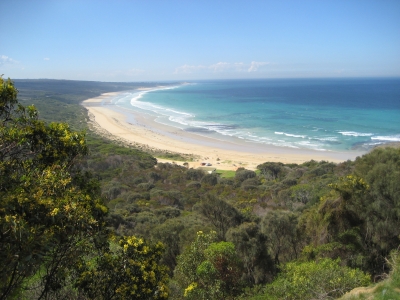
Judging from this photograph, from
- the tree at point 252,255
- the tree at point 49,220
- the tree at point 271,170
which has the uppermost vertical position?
the tree at point 49,220

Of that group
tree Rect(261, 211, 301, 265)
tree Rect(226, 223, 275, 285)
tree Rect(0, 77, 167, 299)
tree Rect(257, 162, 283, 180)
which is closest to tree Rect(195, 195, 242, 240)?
tree Rect(261, 211, 301, 265)

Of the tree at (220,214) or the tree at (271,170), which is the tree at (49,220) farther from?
the tree at (271,170)

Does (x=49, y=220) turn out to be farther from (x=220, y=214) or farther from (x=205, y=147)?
(x=205, y=147)

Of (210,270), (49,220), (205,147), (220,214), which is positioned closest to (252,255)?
(210,270)

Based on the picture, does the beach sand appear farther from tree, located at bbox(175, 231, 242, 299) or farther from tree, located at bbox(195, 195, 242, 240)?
tree, located at bbox(175, 231, 242, 299)

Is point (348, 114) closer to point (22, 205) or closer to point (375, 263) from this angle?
point (375, 263)

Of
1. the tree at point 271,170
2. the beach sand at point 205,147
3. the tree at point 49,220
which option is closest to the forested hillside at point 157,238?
the tree at point 49,220

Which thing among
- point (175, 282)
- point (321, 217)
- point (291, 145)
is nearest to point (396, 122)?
point (291, 145)
